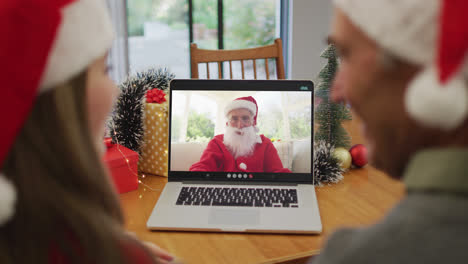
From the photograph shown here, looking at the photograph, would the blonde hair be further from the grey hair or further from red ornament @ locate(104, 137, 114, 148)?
red ornament @ locate(104, 137, 114, 148)

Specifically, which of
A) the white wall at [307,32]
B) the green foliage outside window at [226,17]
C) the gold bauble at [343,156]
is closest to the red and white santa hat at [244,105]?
the gold bauble at [343,156]

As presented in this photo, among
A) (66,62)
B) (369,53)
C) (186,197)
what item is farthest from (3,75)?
(186,197)

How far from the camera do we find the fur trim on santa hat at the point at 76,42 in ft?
1.61

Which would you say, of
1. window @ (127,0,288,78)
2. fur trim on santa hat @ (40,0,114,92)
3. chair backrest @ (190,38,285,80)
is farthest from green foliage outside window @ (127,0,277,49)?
fur trim on santa hat @ (40,0,114,92)

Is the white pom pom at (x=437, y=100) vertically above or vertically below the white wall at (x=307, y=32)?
below

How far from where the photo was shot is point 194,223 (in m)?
0.96

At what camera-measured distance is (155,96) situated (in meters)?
1.24

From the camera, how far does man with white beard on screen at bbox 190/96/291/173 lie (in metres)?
1.15

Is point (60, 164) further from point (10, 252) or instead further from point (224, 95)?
point (224, 95)

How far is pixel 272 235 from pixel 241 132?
0.33 m

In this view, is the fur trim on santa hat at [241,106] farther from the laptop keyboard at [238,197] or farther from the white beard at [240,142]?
the laptop keyboard at [238,197]

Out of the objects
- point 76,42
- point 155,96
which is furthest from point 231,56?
point 76,42

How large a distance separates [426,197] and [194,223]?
2.01 ft

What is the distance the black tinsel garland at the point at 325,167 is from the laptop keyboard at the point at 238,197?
0.11 meters
